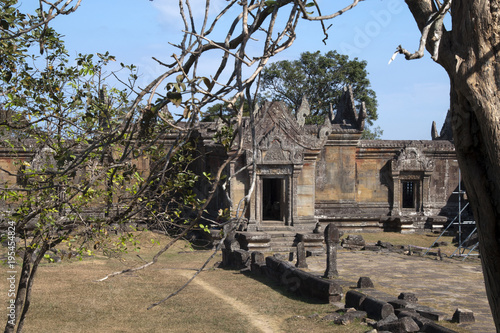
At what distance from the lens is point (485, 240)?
3.35 meters

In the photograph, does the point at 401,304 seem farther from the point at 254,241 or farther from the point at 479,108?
the point at 254,241

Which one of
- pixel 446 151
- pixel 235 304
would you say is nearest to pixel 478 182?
pixel 235 304

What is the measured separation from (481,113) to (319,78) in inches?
1536

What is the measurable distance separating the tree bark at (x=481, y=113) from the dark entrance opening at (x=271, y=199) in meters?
19.8

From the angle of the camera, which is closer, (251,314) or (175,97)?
(175,97)

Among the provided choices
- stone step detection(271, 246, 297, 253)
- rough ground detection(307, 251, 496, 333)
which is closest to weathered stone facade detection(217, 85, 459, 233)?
stone step detection(271, 246, 297, 253)

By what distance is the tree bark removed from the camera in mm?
3273

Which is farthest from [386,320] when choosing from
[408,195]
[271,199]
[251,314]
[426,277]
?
[408,195]

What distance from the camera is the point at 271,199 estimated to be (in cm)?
2514

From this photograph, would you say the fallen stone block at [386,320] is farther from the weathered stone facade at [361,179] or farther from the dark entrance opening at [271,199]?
the dark entrance opening at [271,199]

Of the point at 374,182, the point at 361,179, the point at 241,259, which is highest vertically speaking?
Answer: the point at 361,179

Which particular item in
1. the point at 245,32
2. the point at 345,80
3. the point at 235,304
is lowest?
the point at 235,304

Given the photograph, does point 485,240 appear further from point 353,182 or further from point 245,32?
point 353,182

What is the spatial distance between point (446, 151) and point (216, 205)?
10156 mm
